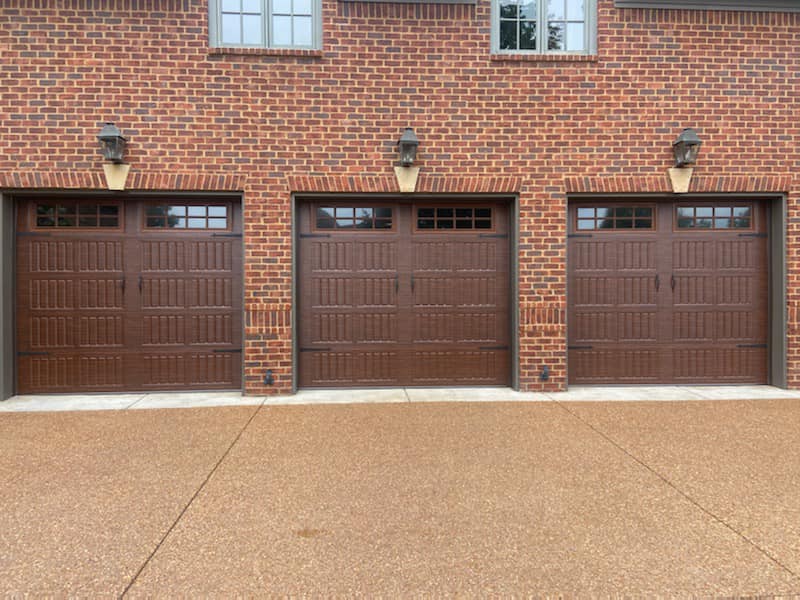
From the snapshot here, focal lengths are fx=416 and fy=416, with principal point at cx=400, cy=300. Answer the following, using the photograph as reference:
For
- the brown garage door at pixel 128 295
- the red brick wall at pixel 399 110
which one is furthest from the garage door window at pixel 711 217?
the brown garage door at pixel 128 295

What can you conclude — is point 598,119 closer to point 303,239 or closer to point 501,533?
point 303,239

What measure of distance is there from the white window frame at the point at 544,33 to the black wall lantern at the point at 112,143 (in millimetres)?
4570

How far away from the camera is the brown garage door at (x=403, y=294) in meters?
5.35

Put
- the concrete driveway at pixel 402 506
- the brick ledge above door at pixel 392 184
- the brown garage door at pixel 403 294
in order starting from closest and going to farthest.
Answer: the concrete driveway at pixel 402 506
the brick ledge above door at pixel 392 184
the brown garage door at pixel 403 294

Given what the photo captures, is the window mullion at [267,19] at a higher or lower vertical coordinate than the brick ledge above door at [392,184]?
higher

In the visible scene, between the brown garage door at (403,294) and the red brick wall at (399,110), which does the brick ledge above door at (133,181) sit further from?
the brown garage door at (403,294)

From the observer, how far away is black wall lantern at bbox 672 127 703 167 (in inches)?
196

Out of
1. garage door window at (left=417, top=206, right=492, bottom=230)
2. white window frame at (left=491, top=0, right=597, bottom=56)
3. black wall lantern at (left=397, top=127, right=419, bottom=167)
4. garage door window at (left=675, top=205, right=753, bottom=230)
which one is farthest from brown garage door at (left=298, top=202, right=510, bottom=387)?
garage door window at (left=675, top=205, right=753, bottom=230)

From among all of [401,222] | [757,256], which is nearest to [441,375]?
[401,222]

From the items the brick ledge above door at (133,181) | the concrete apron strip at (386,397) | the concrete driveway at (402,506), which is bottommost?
the concrete driveway at (402,506)

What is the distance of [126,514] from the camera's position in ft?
7.95

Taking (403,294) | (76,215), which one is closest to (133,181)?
(76,215)

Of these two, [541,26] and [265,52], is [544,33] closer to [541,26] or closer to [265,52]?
[541,26]

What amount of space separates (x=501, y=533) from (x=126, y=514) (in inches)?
84.4
